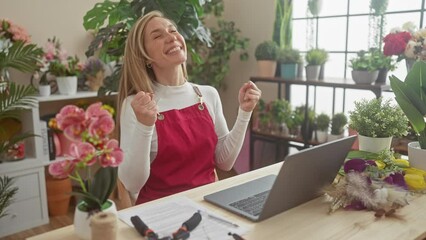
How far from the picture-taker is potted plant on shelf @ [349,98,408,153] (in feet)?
4.33

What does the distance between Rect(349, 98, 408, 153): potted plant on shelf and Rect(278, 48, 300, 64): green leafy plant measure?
186 cm

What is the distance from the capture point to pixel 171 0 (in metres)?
2.22

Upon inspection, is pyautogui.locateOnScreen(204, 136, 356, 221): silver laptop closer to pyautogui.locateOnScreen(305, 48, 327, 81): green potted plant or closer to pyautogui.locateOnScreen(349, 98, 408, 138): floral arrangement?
pyautogui.locateOnScreen(349, 98, 408, 138): floral arrangement

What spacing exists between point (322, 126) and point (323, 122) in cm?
3

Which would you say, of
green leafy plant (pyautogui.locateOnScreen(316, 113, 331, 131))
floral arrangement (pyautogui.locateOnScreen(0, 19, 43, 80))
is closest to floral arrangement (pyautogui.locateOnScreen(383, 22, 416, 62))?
green leafy plant (pyautogui.locateOnScreen(316, 113, 331, 131))

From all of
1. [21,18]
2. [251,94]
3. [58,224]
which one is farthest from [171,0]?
[58,224]

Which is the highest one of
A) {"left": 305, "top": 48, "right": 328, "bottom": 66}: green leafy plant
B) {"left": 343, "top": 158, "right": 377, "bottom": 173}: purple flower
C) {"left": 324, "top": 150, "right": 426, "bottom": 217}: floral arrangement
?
{"left": 305, "top": 48, "right": 328, "bottom": 66}: green leafy plant

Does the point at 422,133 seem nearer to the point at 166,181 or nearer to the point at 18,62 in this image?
the point at 166,181

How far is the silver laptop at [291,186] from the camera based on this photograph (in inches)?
37.5

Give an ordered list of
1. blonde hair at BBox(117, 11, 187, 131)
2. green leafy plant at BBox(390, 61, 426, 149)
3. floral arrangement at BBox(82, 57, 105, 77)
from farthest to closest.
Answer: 1. floral arrangement at BBox(82, 57, 105, 77)
2. blonde hair at BBox(117, 11, 187, 131)
3. green leafy plant at BBox(390, 61, 426, 149)

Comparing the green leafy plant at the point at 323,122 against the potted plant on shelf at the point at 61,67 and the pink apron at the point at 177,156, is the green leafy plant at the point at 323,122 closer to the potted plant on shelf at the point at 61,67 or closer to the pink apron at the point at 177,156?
the pink apron at the point at 177,156

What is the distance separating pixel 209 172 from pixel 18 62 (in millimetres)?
1553

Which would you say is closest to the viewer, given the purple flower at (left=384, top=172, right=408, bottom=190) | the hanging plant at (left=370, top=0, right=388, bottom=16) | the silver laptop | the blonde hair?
the silver laptop

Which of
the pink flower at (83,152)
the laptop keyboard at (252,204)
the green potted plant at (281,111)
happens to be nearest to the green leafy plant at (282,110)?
the green potted plant at (281,111)
